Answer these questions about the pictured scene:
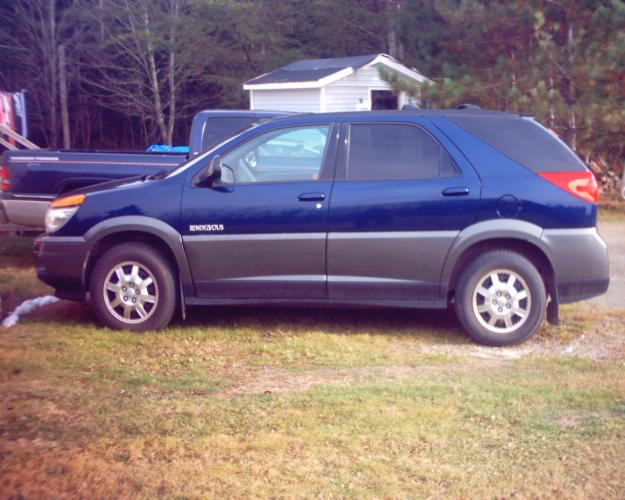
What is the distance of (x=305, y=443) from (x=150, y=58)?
19546mm

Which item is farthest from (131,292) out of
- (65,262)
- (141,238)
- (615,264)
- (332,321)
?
(615,264)

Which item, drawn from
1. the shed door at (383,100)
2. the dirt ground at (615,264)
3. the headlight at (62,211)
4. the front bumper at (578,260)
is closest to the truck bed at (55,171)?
the headlight at (62,211)

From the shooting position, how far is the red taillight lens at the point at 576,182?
6.59 meters

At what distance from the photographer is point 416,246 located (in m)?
6.59

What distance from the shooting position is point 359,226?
6.61 m

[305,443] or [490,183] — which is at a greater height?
[490,183]

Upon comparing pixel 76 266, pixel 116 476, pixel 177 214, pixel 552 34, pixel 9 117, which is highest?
pixel 552 34

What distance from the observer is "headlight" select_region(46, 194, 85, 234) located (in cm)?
701

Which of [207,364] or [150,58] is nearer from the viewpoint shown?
[207,364]

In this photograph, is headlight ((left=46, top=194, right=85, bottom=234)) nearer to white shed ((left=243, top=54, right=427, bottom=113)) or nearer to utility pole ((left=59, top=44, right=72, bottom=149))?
white shed ((left=243, top=54, right=427, bottom=113))

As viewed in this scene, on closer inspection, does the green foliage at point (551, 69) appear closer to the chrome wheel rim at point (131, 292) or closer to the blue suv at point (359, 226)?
the blue suv at point (359, 226)

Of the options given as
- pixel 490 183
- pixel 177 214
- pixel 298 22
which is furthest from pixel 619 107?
pixel 298 22

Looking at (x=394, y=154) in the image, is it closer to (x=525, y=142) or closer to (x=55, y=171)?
A: (x=525, y=142)

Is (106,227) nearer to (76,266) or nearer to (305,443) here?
(76,266)
